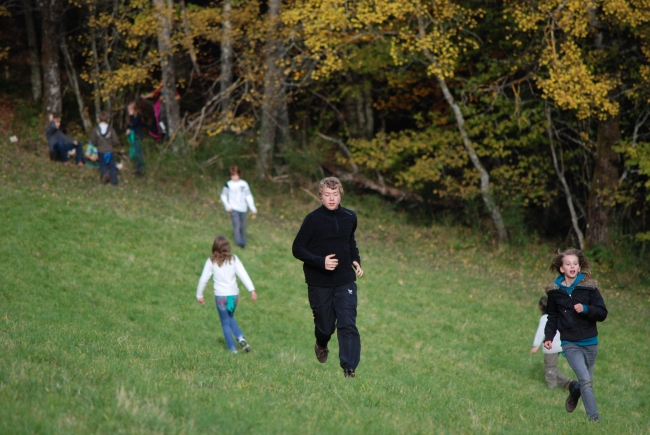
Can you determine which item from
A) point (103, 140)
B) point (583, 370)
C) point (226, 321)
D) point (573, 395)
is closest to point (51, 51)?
point (103, 140)

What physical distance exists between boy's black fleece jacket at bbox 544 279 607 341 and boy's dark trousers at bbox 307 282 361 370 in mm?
2047

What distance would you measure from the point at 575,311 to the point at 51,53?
19.8m

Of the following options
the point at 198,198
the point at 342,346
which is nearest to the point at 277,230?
the point at 198,198

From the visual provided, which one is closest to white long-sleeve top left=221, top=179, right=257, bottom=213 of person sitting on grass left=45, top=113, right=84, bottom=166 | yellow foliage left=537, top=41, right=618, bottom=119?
person sitting on grass left=45, top=113, right=84, bottom=166

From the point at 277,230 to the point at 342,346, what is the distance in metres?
12.0

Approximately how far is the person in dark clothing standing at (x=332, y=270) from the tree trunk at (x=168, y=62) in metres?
15.4

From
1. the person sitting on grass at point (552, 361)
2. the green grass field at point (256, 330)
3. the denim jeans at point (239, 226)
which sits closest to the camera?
the green grass field at point (256, 330)

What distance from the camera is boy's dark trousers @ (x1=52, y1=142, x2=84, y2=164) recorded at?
21.3 metres

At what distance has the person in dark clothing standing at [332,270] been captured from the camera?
7.62m

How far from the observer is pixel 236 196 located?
53.9 ft

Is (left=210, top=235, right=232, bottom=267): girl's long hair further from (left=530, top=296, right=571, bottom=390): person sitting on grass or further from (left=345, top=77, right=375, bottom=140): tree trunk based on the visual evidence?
(left=345, top=77, right=375, bottom=140): tree trunk

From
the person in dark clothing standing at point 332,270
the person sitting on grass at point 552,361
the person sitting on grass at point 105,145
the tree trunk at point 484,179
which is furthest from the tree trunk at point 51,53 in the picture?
the person in dark clothing standing at point 332,270

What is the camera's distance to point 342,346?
7715 mm

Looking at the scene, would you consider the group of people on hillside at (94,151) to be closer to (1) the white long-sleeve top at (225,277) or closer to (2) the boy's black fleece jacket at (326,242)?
(1) the white long-sleeve top at (225,277)
